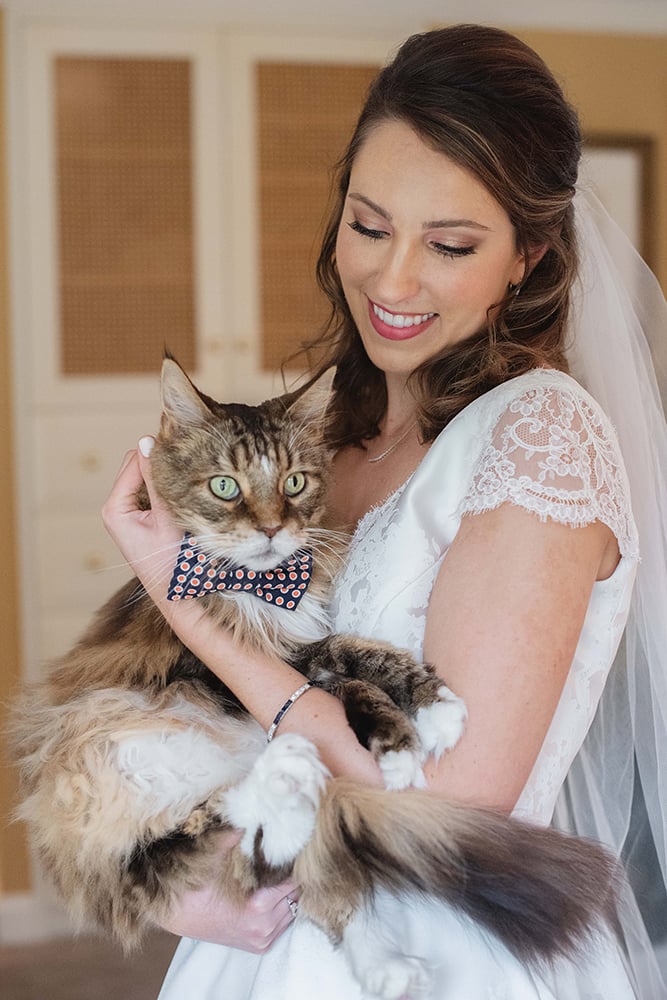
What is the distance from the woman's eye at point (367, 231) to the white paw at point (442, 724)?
0.63 meters

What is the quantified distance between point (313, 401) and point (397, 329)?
17 cm

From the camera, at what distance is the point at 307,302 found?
3.67 m

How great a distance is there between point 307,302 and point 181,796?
2.57 metres

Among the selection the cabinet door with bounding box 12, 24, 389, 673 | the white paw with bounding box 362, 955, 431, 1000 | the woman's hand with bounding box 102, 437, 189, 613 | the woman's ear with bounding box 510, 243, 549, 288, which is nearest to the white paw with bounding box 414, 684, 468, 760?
the white paw with bounding box 362, 955, 431, 1000

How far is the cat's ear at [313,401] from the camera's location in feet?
5.15

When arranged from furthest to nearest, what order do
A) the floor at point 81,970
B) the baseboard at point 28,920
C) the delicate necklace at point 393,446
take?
the baseboard at point 28,920 → the floor at point 81,970 → the delicate necklace at point 393,446

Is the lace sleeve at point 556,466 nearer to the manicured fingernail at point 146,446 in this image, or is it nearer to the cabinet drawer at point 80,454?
the manicured fingernail at point 146,446

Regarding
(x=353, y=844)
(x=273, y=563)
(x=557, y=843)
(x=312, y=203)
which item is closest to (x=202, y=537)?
(x=273, y=563)

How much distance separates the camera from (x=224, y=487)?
1.47 m

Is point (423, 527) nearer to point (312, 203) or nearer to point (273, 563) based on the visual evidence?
point (273, 563)

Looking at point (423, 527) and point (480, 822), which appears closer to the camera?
point (480, 822)

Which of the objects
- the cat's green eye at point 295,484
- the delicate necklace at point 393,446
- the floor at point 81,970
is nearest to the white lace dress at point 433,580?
the cat's green eye at point 295,484

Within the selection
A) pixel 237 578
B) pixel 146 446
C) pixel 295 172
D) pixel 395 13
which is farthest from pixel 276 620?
pixel 395 13

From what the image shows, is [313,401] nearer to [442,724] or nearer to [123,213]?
[442,724]
